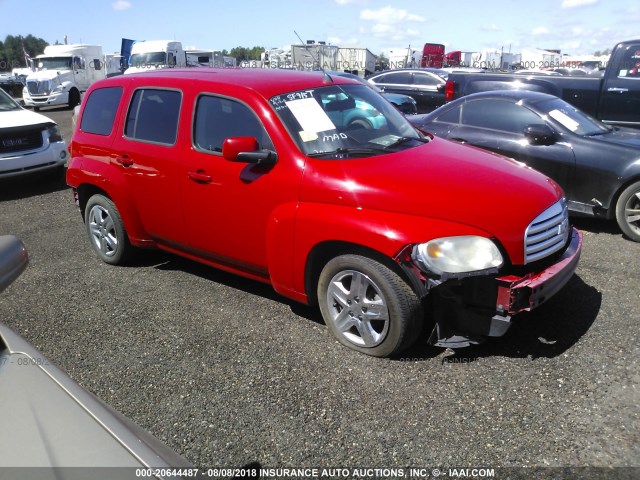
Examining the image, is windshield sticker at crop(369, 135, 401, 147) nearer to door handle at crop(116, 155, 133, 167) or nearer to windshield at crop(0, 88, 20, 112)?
door handle at crop(116, 155, 133, 167)

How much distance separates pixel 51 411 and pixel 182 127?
3.01 metres

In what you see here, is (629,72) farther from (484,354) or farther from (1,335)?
(1,335)

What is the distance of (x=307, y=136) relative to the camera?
369cm

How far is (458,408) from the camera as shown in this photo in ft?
9.66

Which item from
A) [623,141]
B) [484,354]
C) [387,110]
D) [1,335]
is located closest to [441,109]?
[623,141]

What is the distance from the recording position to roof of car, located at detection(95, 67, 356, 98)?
3.95 m

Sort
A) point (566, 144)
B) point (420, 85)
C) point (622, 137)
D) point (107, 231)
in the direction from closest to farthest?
point (107, 231) < point (566, 144) < point (622, 137) < point (420, 85)

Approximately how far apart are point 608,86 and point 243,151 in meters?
7.49

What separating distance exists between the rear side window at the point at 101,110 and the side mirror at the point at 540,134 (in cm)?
437

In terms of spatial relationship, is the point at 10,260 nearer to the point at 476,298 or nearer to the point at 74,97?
the point at 476,298

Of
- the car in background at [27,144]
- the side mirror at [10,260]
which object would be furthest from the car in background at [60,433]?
the car in background at [27,144]

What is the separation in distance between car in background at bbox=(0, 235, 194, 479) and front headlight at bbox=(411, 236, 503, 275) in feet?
6.20

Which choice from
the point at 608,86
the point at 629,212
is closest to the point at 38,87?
the point at 608,86

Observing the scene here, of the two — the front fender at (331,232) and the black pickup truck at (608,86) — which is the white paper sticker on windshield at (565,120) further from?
the front fender at (331,232)
